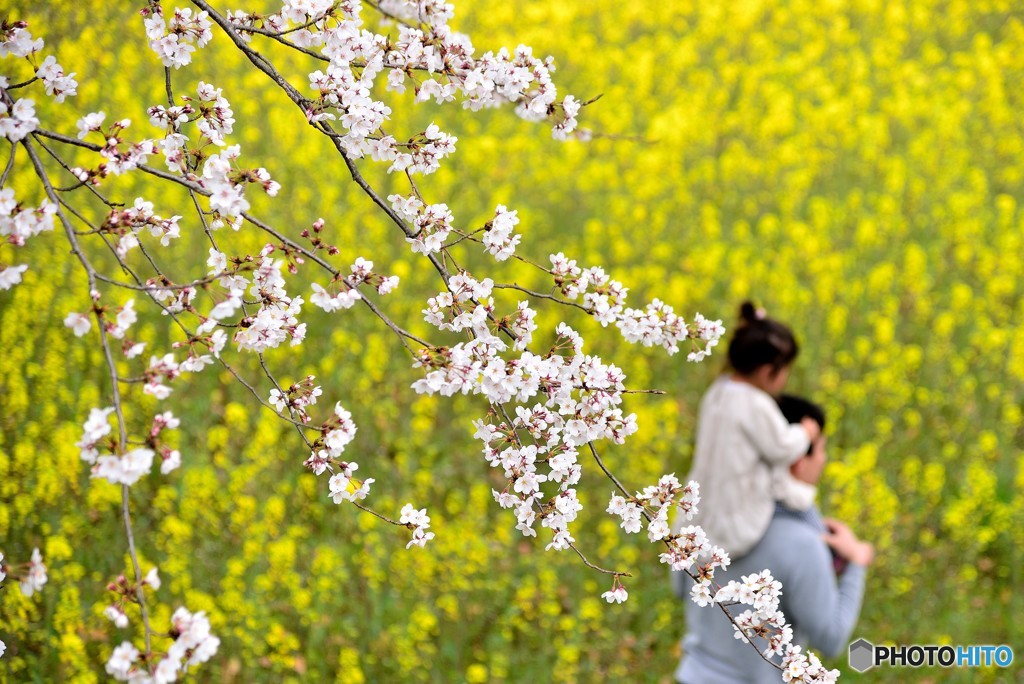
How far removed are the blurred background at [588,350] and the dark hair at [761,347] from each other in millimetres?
787

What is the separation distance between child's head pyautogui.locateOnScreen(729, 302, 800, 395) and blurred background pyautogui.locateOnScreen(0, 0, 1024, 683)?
0.79 metres

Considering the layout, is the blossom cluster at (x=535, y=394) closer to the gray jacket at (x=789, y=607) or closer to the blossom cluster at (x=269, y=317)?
the blossom cluster at (x=269, y=317)

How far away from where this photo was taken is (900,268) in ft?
19.9

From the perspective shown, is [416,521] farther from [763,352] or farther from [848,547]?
[848,547]

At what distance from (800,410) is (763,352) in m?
0.39

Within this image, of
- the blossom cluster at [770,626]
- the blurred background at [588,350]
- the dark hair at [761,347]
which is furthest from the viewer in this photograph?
the blurred background at [588,350]

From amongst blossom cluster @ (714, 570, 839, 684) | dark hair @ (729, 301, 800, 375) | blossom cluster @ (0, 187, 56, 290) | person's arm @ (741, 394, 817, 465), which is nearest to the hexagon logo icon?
person's arm @ (741, 394, 817, 465)

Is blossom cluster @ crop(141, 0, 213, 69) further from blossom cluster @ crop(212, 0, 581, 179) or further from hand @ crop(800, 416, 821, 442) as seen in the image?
hand @ crop(800, 416, 821, 442)

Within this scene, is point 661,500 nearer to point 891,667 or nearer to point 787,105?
point 891,667

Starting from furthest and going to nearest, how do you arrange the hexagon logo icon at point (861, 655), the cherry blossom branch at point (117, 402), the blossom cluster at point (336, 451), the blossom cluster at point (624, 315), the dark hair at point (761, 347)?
the hexagon logo icon at point (861, 655) → the dark hair at point (761, 347) → the blossom cluster at point (624, 315) → the blossom cluster at point (336, 451) → the cherry blossom branch at point (117, 402)

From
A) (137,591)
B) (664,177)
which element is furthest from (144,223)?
(664,177)

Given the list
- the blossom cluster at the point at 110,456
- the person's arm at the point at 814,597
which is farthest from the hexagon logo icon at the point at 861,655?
the blossom cluster at the point at 110,456

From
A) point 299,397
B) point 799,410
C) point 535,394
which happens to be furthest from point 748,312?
point 299,397

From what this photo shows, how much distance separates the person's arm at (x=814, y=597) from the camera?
114 inches
